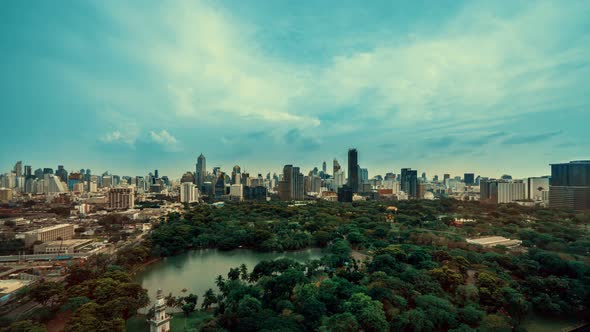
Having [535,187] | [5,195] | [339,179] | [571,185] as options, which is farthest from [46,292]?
[339,179]

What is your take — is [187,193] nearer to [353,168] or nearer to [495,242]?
[353,168]

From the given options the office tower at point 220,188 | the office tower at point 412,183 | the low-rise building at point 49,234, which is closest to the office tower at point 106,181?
the office tower at point 220,188

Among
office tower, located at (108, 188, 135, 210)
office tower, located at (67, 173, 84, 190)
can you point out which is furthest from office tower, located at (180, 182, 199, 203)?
office tower, located at (67, 173, 84, 190)

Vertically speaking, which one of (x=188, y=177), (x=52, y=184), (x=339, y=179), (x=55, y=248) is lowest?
(x=55, y=248)

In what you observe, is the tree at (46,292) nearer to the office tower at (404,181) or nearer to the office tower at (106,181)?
the office tower at (404,181)

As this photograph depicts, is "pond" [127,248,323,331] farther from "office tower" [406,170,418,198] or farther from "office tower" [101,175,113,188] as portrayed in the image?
"office tower" [101,175,113,188]
